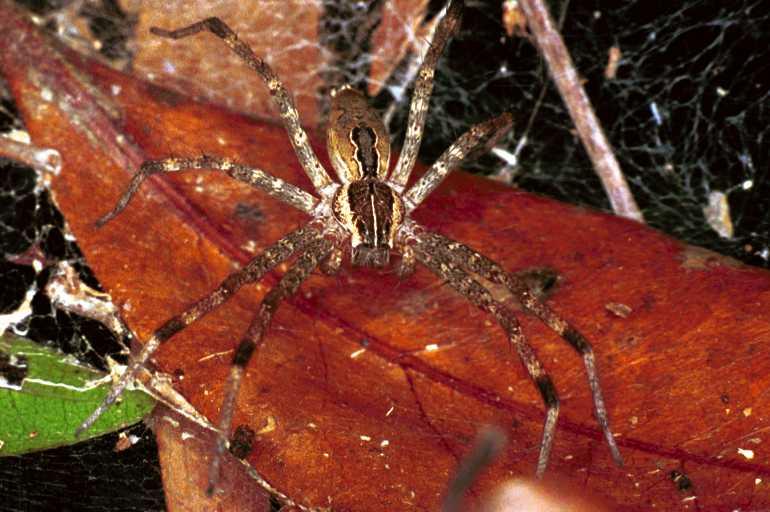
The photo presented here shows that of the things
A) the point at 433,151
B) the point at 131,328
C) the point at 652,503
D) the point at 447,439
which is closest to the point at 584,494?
the point at 652,503

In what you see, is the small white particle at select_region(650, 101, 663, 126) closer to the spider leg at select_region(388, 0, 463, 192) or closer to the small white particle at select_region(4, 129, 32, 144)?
the spider leg at select_region(388, 0, 463, 192)

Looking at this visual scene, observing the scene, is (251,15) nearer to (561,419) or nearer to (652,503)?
(561,419)

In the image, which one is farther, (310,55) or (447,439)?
(310,55)

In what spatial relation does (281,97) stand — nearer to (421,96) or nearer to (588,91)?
(421,96)

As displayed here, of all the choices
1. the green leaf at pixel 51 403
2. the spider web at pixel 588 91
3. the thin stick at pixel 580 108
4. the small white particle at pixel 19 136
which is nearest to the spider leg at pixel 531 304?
the spider web at pixel 588 91

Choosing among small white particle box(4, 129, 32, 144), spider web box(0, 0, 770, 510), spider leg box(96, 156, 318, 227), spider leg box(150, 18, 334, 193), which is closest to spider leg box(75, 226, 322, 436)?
spider leg box(96, 156, 318, 227)

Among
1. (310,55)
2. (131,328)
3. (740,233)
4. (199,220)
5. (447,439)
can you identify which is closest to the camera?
(447,439)

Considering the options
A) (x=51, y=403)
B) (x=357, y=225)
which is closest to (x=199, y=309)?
(x=51, y=403)

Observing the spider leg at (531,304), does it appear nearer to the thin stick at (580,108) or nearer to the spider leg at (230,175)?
the spider leg at (230,175)
